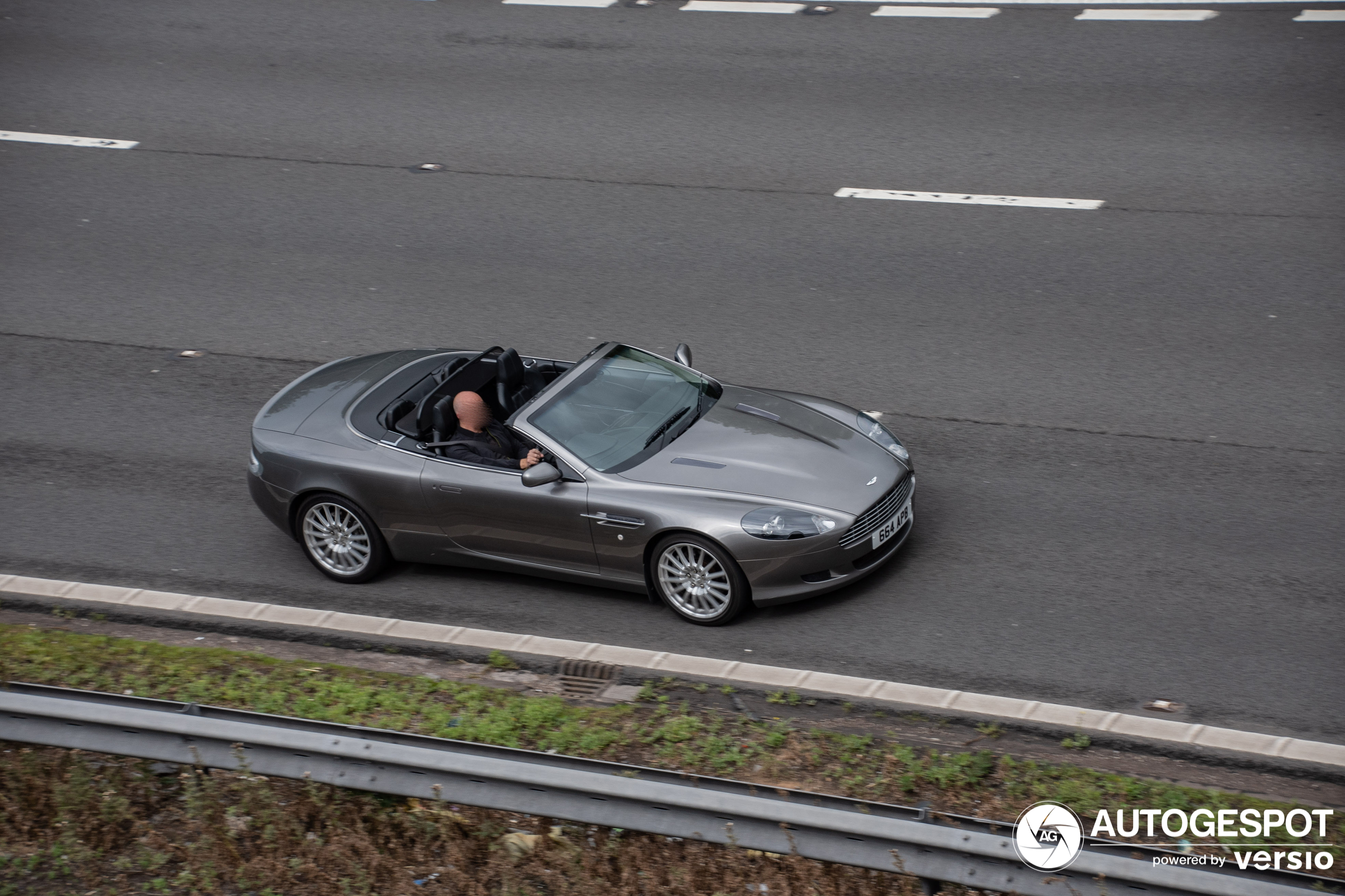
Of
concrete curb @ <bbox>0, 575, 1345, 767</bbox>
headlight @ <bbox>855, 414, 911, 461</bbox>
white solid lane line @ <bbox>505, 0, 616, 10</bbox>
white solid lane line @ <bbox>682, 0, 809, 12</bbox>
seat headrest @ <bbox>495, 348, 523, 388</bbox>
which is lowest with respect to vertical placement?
concrete curb @ <bbox>0, 575, 1345, 767</bbox>

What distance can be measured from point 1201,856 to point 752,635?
3.30 meters

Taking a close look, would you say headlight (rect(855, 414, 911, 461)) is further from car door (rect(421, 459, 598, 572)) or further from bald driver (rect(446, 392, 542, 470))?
bald driver (rect(446, 392, 542, 470))

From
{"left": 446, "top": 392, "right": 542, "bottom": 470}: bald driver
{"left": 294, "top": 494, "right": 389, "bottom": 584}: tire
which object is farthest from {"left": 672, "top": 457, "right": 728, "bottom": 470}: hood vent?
{"left": 294, "top": 494, "right": 389, "bottom": 584}: tire

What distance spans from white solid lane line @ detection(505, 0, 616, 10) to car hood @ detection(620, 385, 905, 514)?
33.2 ft

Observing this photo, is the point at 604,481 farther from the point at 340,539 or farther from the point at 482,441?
the point at 340,539

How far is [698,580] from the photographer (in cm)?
768

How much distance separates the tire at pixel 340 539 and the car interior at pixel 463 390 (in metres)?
0.62

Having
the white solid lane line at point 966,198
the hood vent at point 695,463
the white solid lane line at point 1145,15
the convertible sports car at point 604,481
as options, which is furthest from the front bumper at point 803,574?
the white solid lane line at point 1145,15

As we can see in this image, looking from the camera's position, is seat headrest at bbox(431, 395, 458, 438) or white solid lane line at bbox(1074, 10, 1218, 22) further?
white solid lane line at bbox(1074, 10, 1218, 22)

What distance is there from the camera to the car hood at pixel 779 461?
7.64 meters

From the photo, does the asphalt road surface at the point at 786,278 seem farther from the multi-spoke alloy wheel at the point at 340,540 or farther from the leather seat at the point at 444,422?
the leather seat at the point at 444,422

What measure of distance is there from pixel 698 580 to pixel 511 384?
1950 mm

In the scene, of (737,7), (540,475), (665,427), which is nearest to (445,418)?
(540,475)

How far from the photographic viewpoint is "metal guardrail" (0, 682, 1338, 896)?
4.69 metres
